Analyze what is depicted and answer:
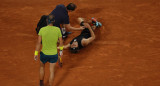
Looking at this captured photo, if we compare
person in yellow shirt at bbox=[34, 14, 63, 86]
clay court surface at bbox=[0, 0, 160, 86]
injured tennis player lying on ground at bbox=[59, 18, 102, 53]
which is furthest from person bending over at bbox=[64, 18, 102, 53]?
person in yellow shirt at bbox=[34, 14, 63, 86]

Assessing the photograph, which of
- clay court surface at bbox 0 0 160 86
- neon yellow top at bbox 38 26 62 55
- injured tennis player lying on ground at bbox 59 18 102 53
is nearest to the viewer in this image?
neon yellow top at bbox 38 26 62 55

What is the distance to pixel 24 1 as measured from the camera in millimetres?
10578

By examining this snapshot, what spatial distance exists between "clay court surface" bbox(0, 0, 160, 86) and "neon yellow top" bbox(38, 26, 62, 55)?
1231 millimetres

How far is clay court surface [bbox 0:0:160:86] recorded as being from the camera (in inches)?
265

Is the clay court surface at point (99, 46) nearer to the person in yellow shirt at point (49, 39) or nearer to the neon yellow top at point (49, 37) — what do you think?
the person in yellow shirt at point (49, 39)

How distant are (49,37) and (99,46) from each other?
2810mm

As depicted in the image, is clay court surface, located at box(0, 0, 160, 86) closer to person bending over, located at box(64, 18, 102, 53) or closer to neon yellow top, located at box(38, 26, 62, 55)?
person bending over, located at box(64, 18, 102, 53)

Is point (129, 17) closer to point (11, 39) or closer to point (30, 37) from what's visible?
point (30, 37)

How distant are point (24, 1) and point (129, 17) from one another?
462 cm

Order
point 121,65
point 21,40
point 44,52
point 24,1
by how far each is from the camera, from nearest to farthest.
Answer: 1. point 44,52
2. point 121,65
3. point 21,40
4. point 24,1

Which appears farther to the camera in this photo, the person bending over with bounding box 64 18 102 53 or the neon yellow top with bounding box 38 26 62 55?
the person bending over with bounding box 64 18 102 53

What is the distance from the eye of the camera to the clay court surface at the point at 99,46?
674 centimetres

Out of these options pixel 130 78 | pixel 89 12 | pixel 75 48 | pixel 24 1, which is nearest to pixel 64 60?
pixel 75 48

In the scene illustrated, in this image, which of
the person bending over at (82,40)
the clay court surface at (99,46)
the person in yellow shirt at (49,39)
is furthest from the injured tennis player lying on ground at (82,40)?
the person in yellow shirt at (49,39)
